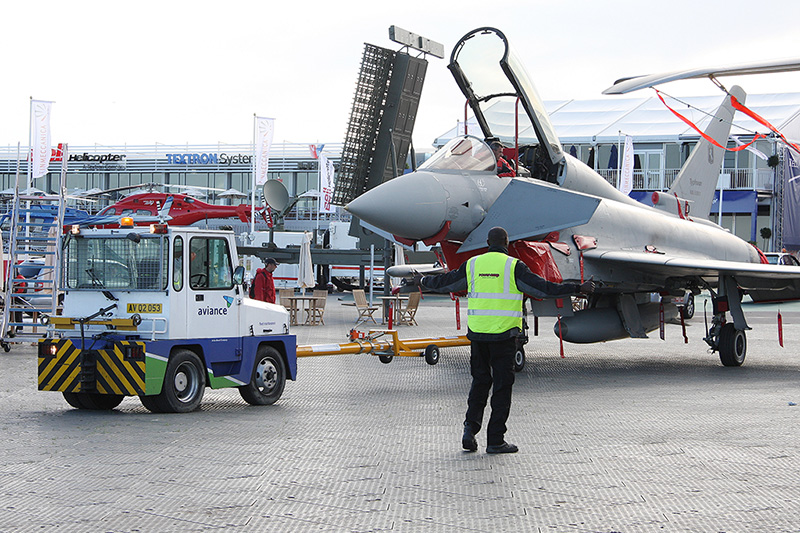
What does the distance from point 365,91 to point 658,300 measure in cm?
1419

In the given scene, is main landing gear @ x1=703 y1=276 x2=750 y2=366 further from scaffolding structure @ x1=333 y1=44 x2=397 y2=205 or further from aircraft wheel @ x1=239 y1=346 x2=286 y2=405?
scaffolding structure @ x1=333 y1=44 x2=397 y2=205

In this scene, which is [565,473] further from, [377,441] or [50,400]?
[50,400]

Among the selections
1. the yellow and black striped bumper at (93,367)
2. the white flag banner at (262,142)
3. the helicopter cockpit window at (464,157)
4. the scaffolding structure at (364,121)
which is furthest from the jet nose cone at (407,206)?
the white flag banner at (262,142)

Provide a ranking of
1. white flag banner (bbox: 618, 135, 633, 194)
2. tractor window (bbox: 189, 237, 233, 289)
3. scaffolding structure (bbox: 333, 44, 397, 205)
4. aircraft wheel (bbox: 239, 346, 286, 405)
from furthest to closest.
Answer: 1. white flag banner (bbox: 618, 135, 633, 194)
2. scaffolding structure (bbox: 333, 44, 397, 205)
3. aircraft wheel (bbox: 239, 346, 286, 405)
4. tractor window (bbox: 189, 237, 233, 289)

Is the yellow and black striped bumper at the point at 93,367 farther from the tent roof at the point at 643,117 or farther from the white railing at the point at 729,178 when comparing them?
the white railing at the point at 729,178

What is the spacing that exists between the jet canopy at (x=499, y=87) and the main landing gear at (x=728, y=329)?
4020 mm

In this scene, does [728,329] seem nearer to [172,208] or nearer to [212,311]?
[212,311]

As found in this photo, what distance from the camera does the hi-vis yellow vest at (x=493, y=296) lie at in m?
7.13

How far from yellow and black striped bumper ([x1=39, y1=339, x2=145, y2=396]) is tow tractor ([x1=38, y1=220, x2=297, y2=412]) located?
0.4 inches

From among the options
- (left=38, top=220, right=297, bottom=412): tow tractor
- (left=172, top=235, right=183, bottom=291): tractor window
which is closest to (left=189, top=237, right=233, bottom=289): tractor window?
(left=38, top=220, right=297, bottom=412): tow tractor

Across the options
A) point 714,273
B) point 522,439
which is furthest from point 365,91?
point 522,439

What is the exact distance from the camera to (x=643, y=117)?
50250mm

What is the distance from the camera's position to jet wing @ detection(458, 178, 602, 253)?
13.0 meters

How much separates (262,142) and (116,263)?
3204cm
